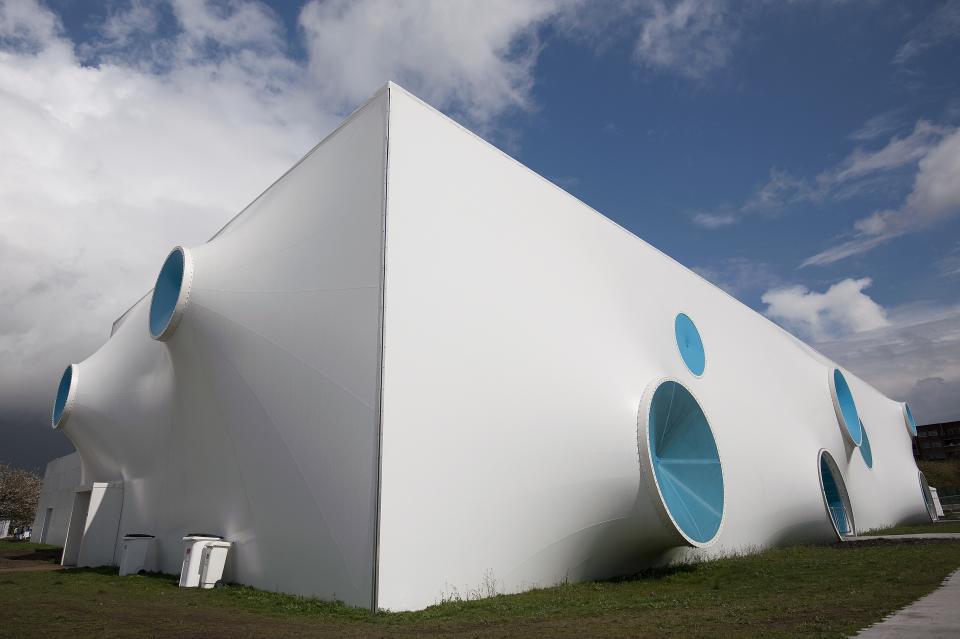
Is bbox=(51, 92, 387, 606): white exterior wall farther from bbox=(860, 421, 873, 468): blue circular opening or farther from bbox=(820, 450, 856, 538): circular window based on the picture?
bbox=(860, 421, 873, 468): blue circular opening

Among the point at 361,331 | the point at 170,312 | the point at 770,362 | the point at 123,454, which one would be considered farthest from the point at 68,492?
the point at 770,362

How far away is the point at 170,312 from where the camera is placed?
15117 mm

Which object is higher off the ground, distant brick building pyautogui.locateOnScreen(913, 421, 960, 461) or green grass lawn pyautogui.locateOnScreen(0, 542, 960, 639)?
distant brick building pyautogui.locateOnScreen(913, 421, 960, 461)

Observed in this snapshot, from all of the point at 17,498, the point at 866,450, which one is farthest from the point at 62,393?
the point at 17,498

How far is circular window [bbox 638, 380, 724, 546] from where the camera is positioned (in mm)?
13133

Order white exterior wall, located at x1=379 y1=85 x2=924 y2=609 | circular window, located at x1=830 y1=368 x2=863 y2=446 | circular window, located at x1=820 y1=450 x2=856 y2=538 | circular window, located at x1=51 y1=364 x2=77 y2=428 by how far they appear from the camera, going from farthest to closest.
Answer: circular window, located at x1=830 y1=368 x2=863 y2=446 < circular window, located at x1=820 y1=450 x2=856 y2=538 < circular window, located at x1=51 y1=364 x2=77 y2=428 < white exterior wall, located at x1=379 y1=85 x2=924 y2=609

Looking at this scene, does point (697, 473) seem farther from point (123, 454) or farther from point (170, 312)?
point (123, 454)

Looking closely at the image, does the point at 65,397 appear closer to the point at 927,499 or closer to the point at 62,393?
the point at 62,393

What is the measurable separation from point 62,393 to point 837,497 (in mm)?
29899

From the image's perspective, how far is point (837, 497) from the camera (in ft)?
80.8

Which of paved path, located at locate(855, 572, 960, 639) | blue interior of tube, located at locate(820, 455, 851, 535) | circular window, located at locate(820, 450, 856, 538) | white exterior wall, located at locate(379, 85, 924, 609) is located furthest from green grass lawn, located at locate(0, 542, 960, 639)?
blue interior of tube, located at locate(820, 455, 851, 535)

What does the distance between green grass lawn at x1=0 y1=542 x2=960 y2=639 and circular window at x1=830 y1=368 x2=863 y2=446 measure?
13200mm

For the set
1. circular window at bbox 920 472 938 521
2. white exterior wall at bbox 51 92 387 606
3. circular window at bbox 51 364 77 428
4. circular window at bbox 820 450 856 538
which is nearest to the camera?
white exterior wall at bbox 51 92 387 606

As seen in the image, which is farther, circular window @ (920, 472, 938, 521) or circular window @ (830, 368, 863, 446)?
circular window @ (920, 472, 938, 521)
